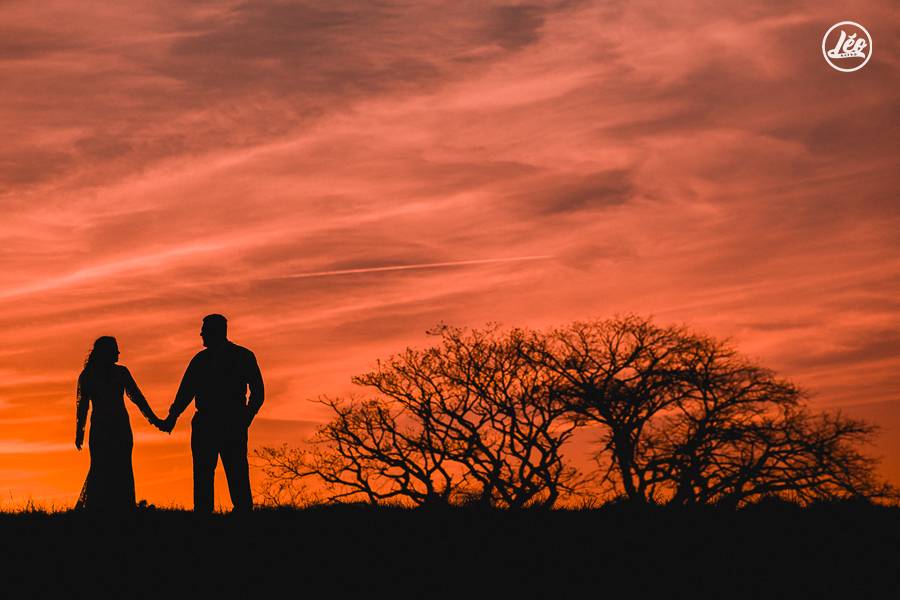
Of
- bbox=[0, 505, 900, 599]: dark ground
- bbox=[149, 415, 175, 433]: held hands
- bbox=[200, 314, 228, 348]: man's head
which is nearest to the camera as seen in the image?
bbox=[0, 505, 900, 599]: dark ground

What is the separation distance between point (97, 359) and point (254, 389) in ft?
9.16

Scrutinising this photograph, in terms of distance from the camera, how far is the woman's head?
15.3 m

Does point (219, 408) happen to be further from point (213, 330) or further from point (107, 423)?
point (107, 423)

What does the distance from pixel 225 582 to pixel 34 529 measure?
4.01 m

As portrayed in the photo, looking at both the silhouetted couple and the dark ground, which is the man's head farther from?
the dark ground

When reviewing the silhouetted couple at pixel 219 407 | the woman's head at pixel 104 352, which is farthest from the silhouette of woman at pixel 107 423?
the silhouetted couple at pixel 219 407

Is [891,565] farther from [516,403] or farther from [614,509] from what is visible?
[516,403]

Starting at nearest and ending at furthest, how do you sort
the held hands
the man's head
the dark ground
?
the dark ground
the man's head
the held hands

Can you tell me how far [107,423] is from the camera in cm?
1560

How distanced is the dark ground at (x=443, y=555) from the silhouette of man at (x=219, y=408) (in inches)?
21.5

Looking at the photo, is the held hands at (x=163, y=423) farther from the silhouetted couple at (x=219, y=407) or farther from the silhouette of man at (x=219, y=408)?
the silhouette of man at (x=219, y=408)

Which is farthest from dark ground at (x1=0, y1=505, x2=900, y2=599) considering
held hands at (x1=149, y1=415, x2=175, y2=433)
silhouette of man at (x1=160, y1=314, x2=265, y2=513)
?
held hands at (x1=149, y1=415, x2=175, y2=433)

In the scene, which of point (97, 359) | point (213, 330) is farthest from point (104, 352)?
point (213, 330)

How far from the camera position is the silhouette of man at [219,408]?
14.2 metres
